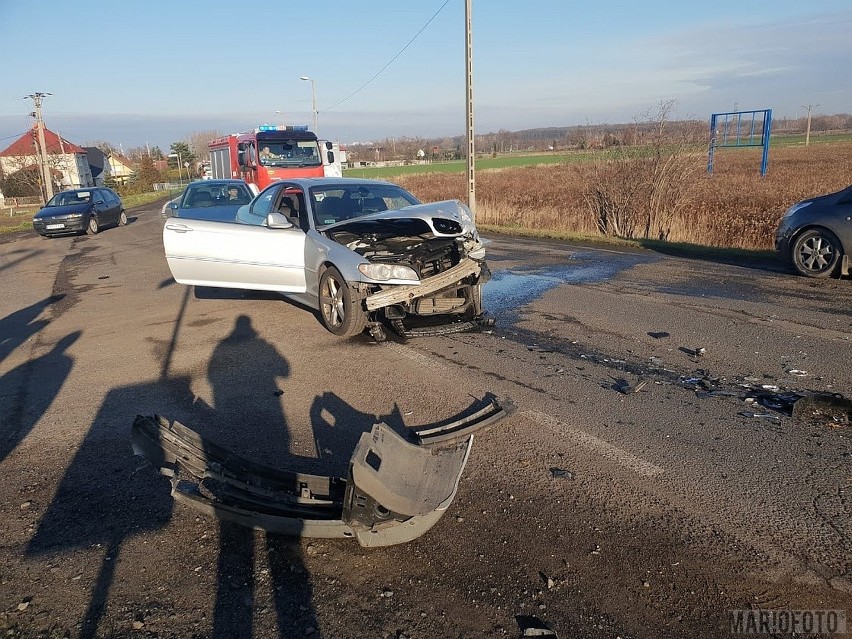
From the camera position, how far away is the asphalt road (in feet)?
9.64

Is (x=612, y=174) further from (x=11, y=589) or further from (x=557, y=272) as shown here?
(x=11, y=589)

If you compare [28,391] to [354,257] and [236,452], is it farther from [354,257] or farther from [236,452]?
[354,257]

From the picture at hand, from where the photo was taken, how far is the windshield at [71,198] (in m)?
23.2

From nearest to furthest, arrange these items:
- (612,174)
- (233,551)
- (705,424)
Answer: (233,551)
(705,424)
(612,174)

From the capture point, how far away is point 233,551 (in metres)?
3.37

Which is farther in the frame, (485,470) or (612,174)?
(612,174)

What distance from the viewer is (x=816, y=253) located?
9.66m

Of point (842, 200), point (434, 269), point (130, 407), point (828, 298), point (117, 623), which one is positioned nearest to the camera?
point (117, 623)

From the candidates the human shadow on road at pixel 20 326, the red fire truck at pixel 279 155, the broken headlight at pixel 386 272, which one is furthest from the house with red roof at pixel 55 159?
the broken headlight at pixel 386 272

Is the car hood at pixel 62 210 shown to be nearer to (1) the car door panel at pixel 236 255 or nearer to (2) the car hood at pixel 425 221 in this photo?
(1) the car door panel at pixel 236 255

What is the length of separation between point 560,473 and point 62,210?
22575 millimetres

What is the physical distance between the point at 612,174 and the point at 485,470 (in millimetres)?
14306

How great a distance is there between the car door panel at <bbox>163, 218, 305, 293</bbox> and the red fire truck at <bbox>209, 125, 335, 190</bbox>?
1199 cm

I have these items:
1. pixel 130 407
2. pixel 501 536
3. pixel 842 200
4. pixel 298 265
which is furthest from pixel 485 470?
pixel 842 200
